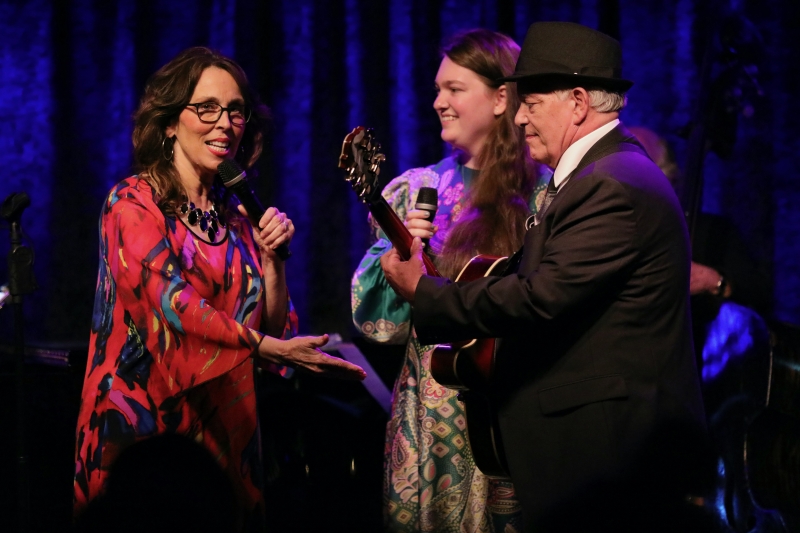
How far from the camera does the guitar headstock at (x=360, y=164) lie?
2.40 meters

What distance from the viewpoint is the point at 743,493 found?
3.06 m

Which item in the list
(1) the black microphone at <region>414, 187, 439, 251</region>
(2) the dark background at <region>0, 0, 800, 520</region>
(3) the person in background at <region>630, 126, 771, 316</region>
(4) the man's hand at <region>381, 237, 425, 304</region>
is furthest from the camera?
(2) the dark background at <region>0, 0, 800, 520</region>

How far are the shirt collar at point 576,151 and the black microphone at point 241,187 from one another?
0.78m

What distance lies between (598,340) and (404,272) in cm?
55

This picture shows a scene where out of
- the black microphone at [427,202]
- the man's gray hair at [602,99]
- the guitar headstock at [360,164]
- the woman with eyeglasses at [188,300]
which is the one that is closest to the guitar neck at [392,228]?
the guitar headstock at [360,164]

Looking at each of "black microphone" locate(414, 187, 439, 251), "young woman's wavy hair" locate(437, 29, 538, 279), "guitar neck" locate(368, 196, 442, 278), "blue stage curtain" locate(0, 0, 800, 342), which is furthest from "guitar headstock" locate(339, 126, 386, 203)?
"blue stage curtain" locate(0, 0, 800, 342)

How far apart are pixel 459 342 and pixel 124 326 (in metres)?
0.87

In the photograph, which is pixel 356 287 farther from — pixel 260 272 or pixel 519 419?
pixel 519 419

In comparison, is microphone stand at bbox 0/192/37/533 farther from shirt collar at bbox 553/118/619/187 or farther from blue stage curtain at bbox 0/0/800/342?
shirt collar at bbox 553/118/619/187

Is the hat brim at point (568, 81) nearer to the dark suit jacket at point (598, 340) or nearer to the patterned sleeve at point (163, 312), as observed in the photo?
the dark suit jacket at point (598, 340)

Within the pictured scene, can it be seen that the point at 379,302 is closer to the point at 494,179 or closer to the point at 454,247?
the point at 454,247

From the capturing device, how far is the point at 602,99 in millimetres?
2152

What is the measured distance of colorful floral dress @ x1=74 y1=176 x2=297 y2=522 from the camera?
2195mm

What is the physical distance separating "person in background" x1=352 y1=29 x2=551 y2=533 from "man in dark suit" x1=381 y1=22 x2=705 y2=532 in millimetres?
528
